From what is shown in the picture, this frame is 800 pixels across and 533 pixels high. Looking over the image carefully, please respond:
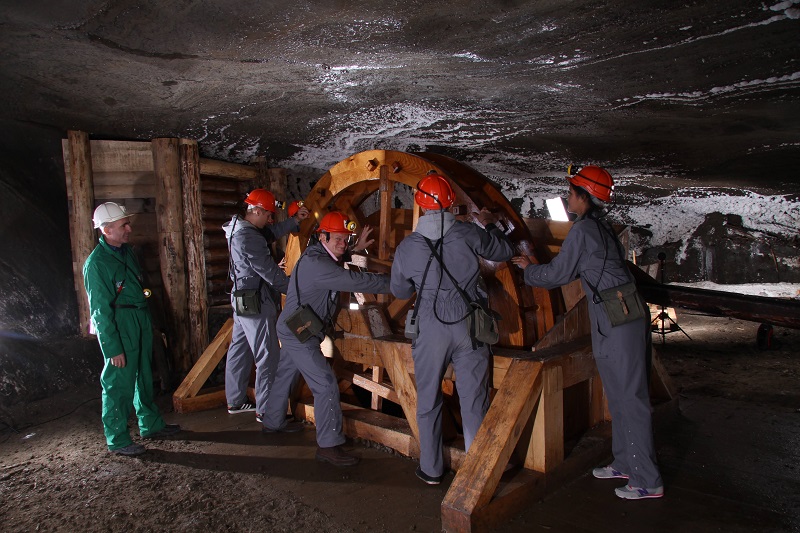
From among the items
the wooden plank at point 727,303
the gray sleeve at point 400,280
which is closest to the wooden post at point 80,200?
the gray sleeve at point 400,280

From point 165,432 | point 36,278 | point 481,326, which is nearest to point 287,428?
point 165,432

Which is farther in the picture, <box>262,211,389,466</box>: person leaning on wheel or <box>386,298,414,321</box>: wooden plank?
<box>386,298,414,321</box>: wooden plank

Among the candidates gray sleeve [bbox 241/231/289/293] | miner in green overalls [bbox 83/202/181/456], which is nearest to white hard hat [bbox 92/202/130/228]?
miner in green overalls [bbox 83/202/181/456]

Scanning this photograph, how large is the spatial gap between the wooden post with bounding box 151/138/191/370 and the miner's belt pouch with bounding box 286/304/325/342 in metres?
2.94

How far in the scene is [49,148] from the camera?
641 cm

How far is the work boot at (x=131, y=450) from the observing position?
4577 mm

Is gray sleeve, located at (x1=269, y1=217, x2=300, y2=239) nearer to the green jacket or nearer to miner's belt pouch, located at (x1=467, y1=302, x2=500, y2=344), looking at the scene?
the green jacket

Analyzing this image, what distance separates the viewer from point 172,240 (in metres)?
6.66

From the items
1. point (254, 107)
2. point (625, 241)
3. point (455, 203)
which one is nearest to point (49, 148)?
point (254, 107)

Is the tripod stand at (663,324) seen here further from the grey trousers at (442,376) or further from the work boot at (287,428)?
the work boot at (287,428)

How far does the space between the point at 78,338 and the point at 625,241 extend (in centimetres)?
613

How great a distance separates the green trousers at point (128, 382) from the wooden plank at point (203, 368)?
82 cm

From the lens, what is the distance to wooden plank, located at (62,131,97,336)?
6.21 m

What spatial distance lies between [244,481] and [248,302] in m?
1.68
